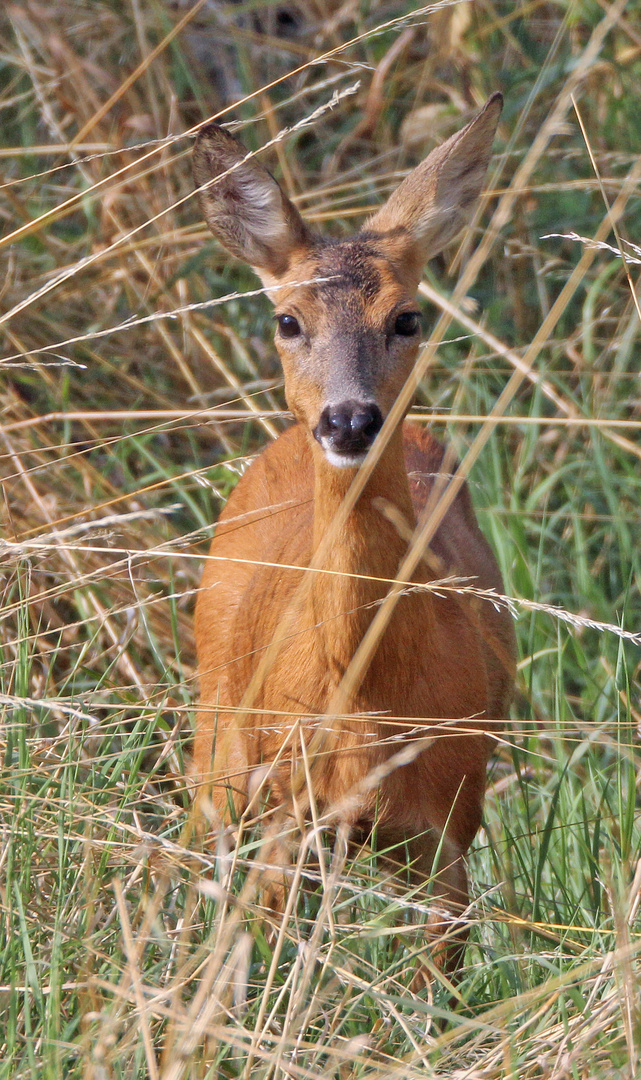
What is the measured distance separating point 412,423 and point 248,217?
1.15 meters

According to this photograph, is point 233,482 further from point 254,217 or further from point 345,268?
point 345,268

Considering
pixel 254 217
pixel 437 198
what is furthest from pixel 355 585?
pixel 437 198

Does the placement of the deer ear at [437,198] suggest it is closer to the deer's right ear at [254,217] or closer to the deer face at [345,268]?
the deer face at [345,268]

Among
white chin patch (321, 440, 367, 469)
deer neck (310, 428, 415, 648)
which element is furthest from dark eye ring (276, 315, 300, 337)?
white chin patch (321, 440, 367, 469)

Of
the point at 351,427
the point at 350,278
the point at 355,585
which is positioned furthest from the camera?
the point at 350,278

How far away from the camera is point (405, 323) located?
9.97 ft

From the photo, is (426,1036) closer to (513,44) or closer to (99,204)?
(99,204)

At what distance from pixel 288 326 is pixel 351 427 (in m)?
0.53

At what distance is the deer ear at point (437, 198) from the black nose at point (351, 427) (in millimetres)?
746

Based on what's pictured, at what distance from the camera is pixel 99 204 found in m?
5.18

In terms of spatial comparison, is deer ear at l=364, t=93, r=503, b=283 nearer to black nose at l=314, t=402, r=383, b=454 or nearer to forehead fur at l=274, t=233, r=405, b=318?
forehead fur at l=274, t=233, r=405, b=318

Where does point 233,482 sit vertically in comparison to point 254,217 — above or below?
below

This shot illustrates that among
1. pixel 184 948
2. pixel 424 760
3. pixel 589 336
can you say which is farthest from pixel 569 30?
pixel 184 948

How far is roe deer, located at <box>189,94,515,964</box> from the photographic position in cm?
279
